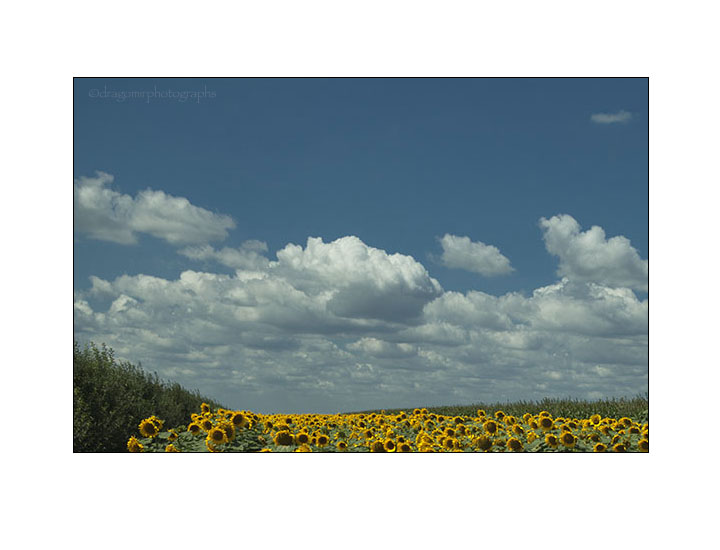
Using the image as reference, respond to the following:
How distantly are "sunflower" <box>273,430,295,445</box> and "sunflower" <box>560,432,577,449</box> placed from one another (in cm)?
423

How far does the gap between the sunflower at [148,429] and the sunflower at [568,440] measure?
6627 millimetres

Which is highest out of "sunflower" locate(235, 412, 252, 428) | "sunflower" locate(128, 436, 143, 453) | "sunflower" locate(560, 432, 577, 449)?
"sunflower" locate(235, 412, 252, 428)

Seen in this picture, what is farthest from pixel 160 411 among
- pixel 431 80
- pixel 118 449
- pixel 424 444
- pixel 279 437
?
pixel 431 80

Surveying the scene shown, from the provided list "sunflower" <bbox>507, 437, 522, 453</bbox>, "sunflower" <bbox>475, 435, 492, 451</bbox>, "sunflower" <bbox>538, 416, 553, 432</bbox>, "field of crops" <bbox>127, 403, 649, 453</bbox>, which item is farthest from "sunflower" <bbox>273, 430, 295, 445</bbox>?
"sunflower" <bbox>538, 416, 553, 432</bbox>

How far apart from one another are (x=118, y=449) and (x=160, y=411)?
1.77 m

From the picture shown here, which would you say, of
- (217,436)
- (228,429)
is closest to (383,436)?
(228,429)

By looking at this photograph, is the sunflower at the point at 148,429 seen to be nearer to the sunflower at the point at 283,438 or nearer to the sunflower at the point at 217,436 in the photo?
the sunflower at the point at 217,436

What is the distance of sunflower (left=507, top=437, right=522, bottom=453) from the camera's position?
9812mm

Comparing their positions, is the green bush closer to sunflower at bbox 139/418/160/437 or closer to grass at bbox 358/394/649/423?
sunflower at bbox 139/418/160/437

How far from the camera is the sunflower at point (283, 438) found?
9672 millimetres

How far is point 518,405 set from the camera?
14812 mm
